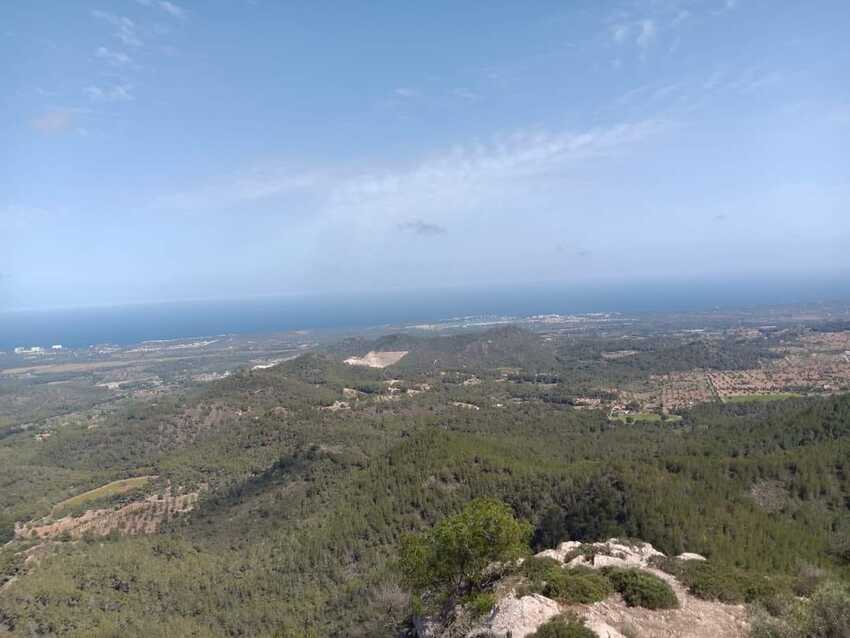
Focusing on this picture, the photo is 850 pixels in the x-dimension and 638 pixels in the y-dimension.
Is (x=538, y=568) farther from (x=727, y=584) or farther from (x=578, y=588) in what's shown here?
(x=727, y=584)

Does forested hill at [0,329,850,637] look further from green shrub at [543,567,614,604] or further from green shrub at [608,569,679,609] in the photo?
green shrub at [543,567,614,604]

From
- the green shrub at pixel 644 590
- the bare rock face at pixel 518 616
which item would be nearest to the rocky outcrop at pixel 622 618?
the bare rock face at pixel 518 616

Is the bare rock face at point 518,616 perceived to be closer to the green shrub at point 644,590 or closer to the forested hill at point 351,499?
the green shrub at point 644,590

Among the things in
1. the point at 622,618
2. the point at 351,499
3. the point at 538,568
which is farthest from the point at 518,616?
the point at 351,499

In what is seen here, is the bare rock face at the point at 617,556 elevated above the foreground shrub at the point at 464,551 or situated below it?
below

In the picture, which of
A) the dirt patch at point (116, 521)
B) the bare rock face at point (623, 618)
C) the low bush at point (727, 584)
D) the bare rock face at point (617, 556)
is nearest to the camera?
the bare rock face at point (623, 618)

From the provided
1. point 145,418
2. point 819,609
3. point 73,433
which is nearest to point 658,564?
point 819,609

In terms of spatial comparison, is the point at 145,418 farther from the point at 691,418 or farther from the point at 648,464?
the point at 691,418

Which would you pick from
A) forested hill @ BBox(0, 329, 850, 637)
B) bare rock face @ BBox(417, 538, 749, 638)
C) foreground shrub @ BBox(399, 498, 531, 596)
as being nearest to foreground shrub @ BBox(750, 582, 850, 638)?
bare rock face @ BBox(417, 538, 749, 638)
